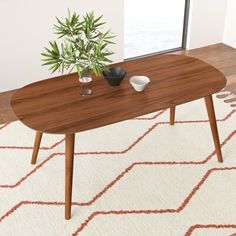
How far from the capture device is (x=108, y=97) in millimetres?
2395

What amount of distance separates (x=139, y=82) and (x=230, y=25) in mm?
2288

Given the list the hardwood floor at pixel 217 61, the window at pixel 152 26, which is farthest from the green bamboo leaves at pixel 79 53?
the window at pixel 152 26

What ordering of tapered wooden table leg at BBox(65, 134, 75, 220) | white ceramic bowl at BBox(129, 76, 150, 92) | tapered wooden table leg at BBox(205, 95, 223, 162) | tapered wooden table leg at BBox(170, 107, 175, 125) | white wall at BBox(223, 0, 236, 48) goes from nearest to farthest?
1. tapered wooden table leg at BBox(65, 134, 75, 220)
2. white ceramic bowl at BBox(129, 76, 150, 92)
3. tapered wooden table leg at BBox(205, 95, 223, 162)
4. tapered wooden table leg at BBox(170, 107, 175, 125)
5. white wall at BBox(223, 0, 236, 48)

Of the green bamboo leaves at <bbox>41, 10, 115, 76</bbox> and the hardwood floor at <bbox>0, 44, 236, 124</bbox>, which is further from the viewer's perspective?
the hardwood floor at <bbox>0, 44, 236, 124</bbox>

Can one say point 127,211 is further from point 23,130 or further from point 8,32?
point 8,32

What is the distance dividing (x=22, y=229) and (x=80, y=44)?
104 centimetres

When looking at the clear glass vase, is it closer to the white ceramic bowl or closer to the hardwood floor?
the white ceramic bowl

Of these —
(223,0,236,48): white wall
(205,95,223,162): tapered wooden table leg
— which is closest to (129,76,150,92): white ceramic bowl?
(205,95,223,162): tapered wooden table leg

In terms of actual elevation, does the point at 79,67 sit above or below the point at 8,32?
above

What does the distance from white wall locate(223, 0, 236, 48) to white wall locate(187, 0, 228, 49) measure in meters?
0.04

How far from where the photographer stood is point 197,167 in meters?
2.72

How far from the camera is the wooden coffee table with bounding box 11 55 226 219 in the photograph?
7.14 ft

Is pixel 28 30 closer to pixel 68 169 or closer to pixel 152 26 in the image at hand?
pixel 68 169

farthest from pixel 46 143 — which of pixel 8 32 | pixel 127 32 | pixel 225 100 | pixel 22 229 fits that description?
pixel 127 32
